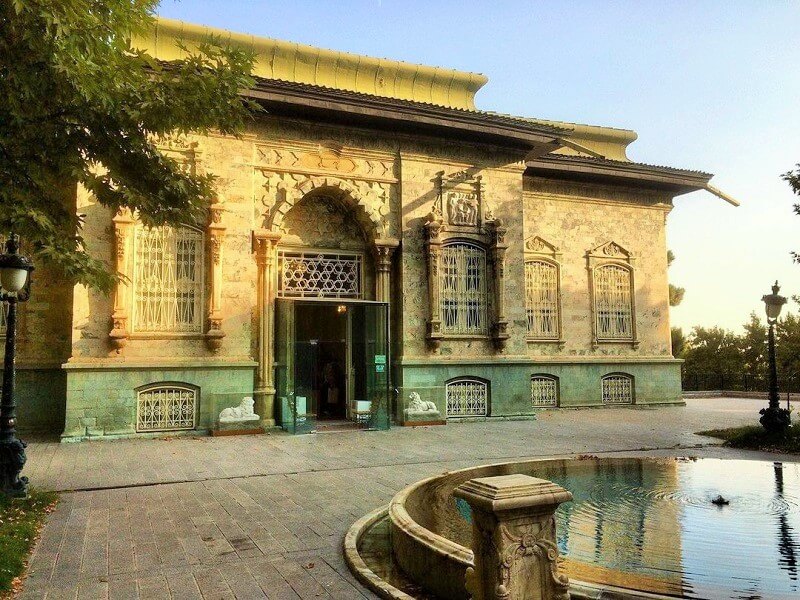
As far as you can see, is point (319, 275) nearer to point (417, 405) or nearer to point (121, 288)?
point (417, 405)

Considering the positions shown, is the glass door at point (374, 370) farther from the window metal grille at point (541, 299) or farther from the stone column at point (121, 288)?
the window metal grille at point (541, 299)

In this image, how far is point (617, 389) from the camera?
20.3 m

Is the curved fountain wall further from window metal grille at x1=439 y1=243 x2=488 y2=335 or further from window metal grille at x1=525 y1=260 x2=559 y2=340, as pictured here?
window metal grille at x1=525 y1=260 x2=559 y2=340

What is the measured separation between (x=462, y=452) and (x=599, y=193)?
13034 millimetres

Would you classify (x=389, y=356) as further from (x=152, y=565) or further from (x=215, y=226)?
(x=152, y=565)

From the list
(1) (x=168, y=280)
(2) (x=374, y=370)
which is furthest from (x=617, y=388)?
(1) (x=168, y=280)

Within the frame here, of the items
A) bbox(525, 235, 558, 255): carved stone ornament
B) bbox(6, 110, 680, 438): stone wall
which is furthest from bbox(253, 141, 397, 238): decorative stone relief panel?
bbox(525, 235, 558, 255): carved stone ornament

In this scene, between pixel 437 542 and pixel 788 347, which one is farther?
pixel 788 347

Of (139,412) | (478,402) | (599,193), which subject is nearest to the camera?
(139,412)

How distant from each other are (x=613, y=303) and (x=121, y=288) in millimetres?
15300

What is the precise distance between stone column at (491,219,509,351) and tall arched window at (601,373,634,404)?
5.79m

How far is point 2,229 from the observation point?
19.5 ft

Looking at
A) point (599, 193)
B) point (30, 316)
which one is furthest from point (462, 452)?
point (599, 193)

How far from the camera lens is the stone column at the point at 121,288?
12.7 m
